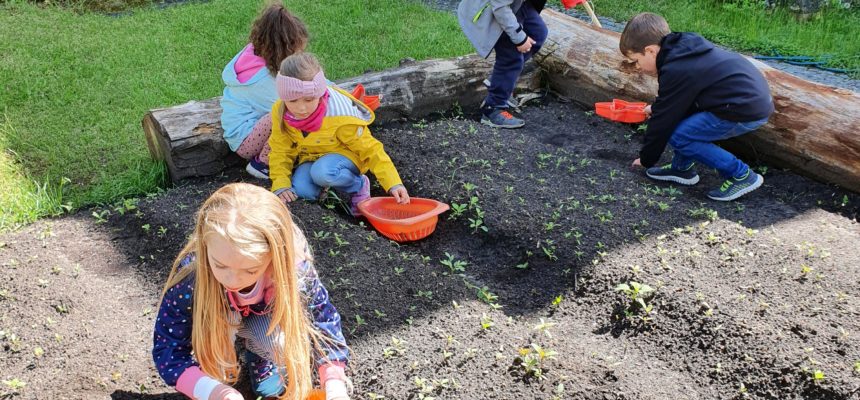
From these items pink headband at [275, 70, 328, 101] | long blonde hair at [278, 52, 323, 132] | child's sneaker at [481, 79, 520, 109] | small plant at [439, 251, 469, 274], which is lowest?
small plant at [439, 251, 469, 274]

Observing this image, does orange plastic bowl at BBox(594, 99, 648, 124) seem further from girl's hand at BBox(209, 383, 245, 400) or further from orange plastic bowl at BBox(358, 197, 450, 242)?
girl's hand at BBox(209, 383, 245, 400)

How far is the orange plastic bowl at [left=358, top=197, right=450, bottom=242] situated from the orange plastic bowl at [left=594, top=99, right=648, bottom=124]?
184cm

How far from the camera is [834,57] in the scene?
6.62 m

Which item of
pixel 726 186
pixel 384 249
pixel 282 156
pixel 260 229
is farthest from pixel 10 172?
pixel 726 186

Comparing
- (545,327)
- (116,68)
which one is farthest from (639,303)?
(116,68)

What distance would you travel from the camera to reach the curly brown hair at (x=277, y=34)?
4023mm

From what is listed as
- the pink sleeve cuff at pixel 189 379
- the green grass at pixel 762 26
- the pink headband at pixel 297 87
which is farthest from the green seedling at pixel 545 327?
the green grass at pixel 762 26

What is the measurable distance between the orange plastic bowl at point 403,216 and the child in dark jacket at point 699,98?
1.42 metres

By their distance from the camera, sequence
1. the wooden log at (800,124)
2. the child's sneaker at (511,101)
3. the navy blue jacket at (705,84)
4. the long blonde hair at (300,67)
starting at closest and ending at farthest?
the long blonde hair at (300,67)
the navy blue jacket at (705,84)
the wooden log at (800,124)
the child's sneaker at (511,101)

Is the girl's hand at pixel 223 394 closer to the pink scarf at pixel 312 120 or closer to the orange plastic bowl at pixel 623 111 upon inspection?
the pink scarf at pixel 312 120

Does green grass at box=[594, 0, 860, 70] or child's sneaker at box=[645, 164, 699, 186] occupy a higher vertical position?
green grass at box=[594, 0, 860, 70]

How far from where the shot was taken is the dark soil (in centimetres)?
275

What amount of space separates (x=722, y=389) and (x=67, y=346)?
8.50ft

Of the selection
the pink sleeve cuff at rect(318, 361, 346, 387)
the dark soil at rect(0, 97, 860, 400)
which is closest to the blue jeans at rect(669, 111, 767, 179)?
the dark soil at rect(0, 97, 860, 400)
